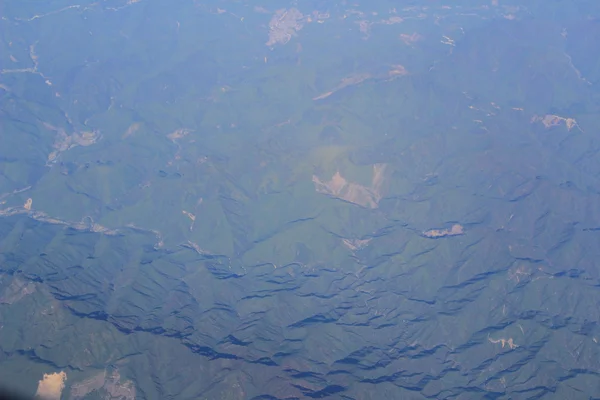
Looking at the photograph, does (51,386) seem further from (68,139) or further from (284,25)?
(284,25)

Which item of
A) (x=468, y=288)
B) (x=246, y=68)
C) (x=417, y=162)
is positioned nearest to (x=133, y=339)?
(x=468, y=288)

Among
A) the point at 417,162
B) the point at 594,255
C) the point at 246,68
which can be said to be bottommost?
the point at 594,255

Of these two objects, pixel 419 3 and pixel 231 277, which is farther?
pixel 419 3

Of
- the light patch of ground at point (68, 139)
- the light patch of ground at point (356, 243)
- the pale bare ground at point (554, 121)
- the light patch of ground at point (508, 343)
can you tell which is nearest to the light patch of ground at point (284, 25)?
the light patch of ground at point (68, 139)

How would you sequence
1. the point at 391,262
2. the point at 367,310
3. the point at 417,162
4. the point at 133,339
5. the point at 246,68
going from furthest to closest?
the point at 246,68 < the point at 417,162 < the point at 391,262 < the point at 367,310 < the point at 133,339

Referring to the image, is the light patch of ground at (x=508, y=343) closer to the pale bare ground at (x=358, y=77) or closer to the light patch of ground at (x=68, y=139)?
the pale bare ground at (x=358, y=77)

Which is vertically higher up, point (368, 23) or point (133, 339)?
point (368, 23)

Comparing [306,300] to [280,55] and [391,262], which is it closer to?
[391,262]

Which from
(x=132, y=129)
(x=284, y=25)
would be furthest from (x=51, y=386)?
(x=284, y=25)
